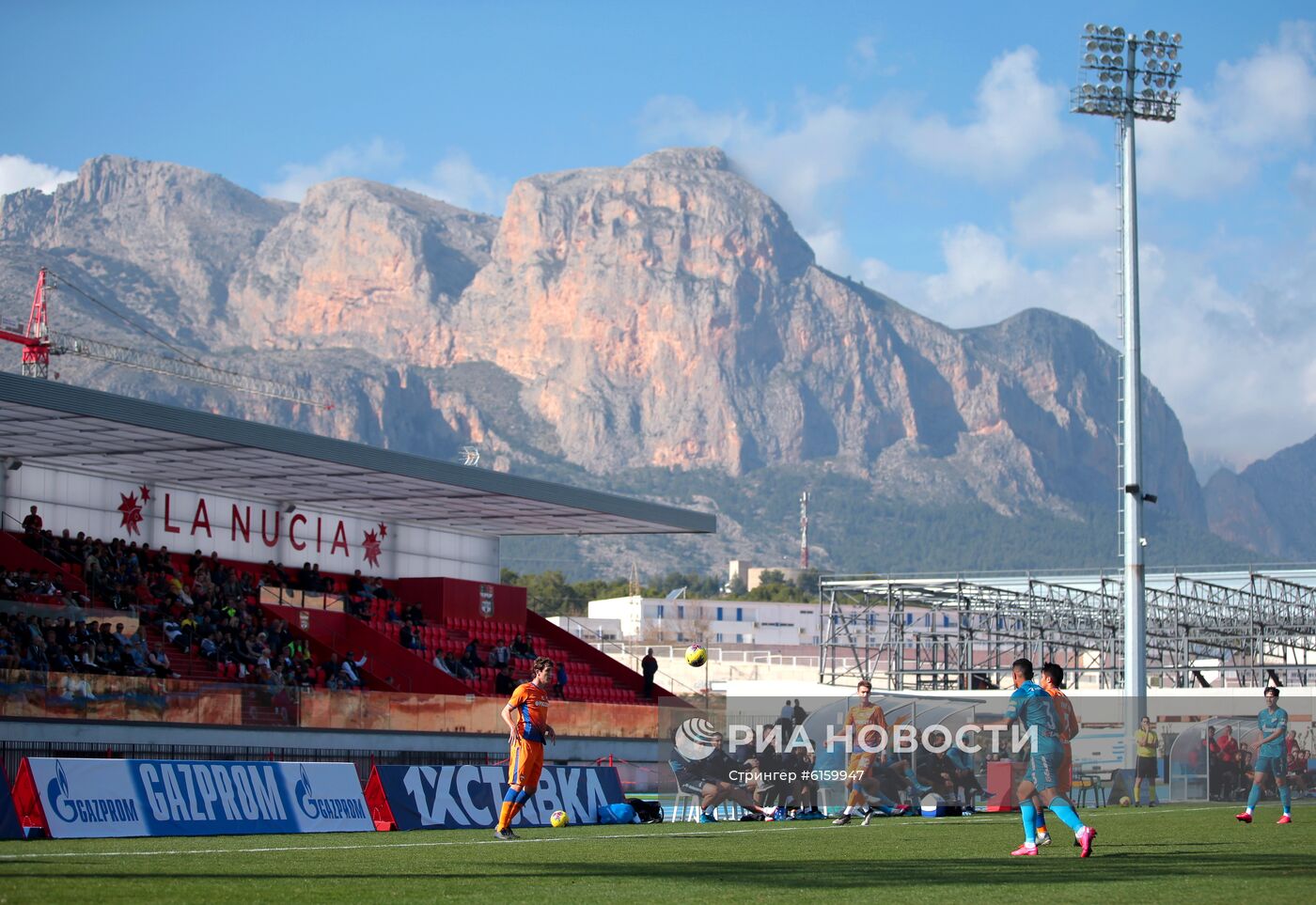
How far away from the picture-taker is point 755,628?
475 feet

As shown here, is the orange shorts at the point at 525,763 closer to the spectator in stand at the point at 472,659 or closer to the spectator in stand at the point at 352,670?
the spectator in stand at the point at 352,670

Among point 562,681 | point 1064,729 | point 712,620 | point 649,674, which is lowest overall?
point 1064,729

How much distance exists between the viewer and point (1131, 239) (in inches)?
1407

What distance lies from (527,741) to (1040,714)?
5345 mm

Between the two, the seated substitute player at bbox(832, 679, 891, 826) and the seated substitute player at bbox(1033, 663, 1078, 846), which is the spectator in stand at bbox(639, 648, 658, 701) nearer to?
the seated substitute player at bbox(832, 679, 891, 826)

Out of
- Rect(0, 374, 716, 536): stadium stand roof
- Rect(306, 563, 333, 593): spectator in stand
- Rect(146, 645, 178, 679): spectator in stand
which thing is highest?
Rect(0, 374, 716, 536): stadium stand roof

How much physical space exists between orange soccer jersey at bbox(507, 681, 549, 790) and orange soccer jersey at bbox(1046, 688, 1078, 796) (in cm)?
534

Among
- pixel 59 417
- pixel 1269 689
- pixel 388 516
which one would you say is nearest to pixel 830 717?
pixel 1269 689

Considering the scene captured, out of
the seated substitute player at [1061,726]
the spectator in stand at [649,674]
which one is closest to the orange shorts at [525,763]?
the seated substitute player at [1061,726]

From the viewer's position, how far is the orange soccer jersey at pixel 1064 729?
15.0m

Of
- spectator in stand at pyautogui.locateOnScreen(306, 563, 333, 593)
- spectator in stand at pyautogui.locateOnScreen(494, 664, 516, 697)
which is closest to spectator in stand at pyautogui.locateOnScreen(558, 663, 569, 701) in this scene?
spectator in stand at pyautogui.locateOnScreen(494, 664, 516, 697)

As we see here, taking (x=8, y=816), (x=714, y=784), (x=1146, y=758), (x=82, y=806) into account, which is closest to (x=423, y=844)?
(x=82, y=806)

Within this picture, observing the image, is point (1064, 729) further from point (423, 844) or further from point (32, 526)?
point (32, 526)

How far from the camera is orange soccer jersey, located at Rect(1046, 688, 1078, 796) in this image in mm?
14953
